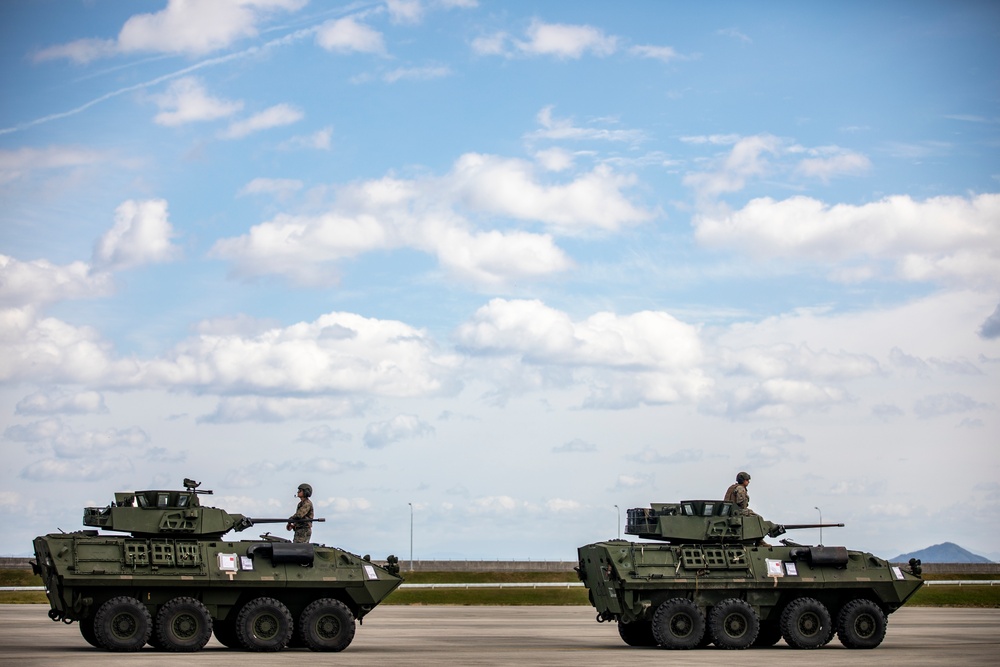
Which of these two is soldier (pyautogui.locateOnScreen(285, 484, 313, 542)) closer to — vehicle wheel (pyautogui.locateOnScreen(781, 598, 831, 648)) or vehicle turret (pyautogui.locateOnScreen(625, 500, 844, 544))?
vehicle turret (pyautogui.locateOnScreen(625, 500, 844, 544))

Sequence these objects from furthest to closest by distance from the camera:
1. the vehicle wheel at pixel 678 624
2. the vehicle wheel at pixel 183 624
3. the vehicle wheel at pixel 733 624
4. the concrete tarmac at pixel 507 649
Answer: the vehicle wheel at pixel 733 624, the vehicle wheel at pixel 678 624, the vehicle wheel at pixel 183 624, the concrete tarmac at pixel 507 649

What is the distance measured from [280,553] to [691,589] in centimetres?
886

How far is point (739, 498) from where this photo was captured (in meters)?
30.1

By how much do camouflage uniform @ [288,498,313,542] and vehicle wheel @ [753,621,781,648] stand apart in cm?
1044

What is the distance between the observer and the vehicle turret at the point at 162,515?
27328mm

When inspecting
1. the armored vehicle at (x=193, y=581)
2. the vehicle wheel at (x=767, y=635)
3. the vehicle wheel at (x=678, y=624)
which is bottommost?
the vehicle wheel at (x=767, y=635)

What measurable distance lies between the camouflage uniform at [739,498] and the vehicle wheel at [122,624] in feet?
42.8

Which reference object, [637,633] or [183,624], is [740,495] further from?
[183,624]

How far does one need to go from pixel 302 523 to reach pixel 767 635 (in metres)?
11.0

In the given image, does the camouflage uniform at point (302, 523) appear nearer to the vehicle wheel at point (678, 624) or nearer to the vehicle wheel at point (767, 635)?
the vehicle wheel at point (678, 624)

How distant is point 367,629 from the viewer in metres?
34.4

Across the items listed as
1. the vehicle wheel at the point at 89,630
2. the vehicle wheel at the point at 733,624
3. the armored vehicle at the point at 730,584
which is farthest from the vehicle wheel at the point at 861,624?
the vehicle wheel at the point at 89,630

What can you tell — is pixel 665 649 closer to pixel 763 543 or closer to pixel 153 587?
pixel 763 543

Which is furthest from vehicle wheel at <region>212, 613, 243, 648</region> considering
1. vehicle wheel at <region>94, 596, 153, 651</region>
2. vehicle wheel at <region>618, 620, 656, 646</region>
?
vehicle wheel at <region>618, 620, 656, 646</region>
